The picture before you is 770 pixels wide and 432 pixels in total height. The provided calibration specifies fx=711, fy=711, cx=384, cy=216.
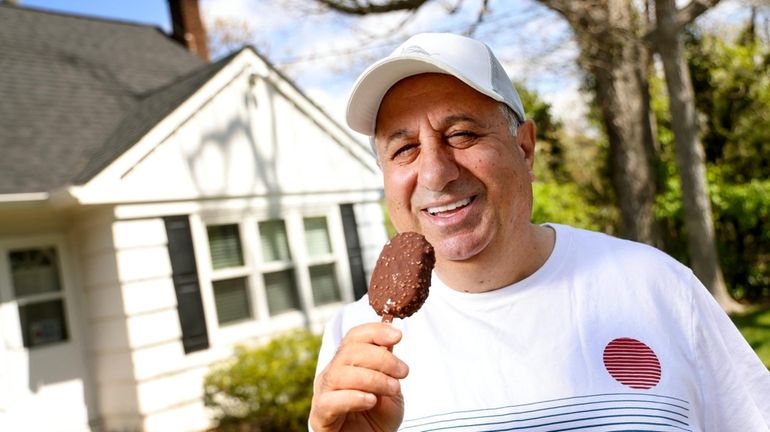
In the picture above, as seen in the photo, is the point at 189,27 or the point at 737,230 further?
the point at 189,27

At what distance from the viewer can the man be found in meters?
1.64

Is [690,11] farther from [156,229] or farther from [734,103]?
[156,229]

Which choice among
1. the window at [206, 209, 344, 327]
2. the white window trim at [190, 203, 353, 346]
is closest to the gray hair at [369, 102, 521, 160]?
the white window trim at [190, 203, 353, 346]

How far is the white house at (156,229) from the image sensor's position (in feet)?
28.0

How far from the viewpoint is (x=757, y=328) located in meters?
9.01

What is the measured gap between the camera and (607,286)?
176 cm

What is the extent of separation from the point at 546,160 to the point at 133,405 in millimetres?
11042

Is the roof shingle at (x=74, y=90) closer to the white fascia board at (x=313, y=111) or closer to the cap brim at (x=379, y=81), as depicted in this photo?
the white fascia board at (x=313, y=111)

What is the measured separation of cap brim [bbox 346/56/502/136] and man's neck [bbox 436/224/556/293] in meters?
0.39

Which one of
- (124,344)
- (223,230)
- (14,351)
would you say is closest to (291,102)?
(223,230)

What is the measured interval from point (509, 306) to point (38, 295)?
847 centimetres

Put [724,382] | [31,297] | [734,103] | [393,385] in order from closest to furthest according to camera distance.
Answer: [393,385] → [724,382] → [31,297] → [734,103]

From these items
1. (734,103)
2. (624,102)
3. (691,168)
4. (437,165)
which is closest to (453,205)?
(437,165)

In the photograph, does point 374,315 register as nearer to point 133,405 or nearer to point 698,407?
point 698,407
